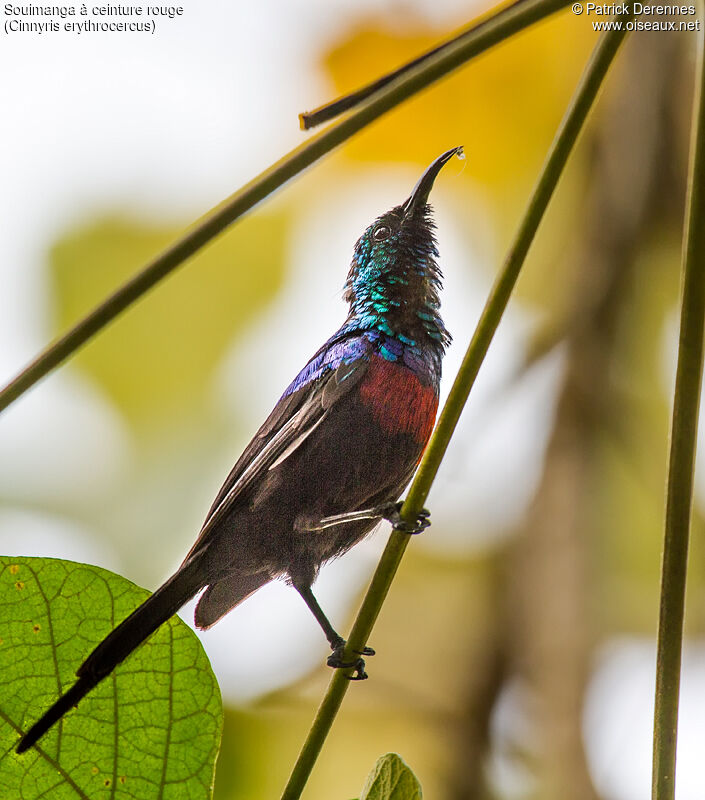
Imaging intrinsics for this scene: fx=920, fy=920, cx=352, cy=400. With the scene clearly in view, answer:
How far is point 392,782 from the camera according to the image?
33.4 inches

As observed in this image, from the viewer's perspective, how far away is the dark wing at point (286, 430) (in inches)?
34.7

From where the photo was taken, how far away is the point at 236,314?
124 centimetres

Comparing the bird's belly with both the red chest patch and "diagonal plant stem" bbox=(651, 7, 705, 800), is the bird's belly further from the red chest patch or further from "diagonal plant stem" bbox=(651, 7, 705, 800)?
"diagonal plant stem" bbox=(651, 7, 705, 800)

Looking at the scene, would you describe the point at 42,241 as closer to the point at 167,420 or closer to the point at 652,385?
the point at 167,420

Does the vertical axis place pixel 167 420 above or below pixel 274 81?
below

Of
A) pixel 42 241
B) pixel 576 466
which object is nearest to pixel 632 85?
pixel 576 466

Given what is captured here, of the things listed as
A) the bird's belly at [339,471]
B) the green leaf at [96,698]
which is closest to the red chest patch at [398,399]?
the bird's belly at [339,471]

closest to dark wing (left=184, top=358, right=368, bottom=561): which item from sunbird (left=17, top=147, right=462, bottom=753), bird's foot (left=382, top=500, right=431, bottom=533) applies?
sunbird (left=17, top=147, right=462, bottom=753)

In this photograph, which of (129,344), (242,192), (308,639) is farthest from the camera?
(129,344)

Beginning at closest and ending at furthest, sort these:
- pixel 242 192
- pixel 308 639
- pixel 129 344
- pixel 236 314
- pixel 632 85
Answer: pixel 242 192, pixel 308 639, pixel 236 314, pixel 129 344, pixel 632 85

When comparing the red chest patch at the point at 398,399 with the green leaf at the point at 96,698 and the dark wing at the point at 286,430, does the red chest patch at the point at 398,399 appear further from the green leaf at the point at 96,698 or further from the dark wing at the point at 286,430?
the green leaf at the point at 96,698

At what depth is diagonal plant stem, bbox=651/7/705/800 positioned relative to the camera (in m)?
0.78

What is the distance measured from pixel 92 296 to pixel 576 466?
119 cm

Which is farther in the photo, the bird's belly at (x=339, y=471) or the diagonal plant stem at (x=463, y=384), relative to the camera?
the bird's belly at (x=339, y=471)
